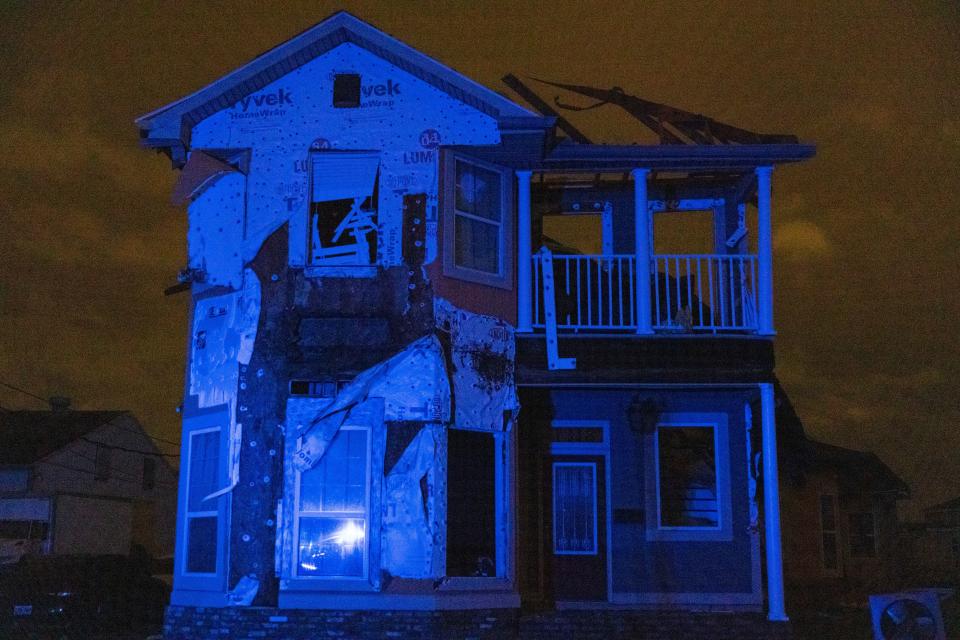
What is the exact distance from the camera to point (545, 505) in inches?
619

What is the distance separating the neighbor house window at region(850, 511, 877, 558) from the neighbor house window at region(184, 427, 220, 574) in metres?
17.0

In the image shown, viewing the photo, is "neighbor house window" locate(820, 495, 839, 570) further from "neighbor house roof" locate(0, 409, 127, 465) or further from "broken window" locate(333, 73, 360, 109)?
"neighbor house roof" locate(0, 409, 127, 465)

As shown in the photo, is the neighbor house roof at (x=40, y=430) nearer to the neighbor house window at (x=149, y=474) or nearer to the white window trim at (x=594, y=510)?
the neighbor house window at (x=149, y=474)

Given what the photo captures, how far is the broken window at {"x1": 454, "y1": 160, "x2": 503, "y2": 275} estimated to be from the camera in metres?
14.3

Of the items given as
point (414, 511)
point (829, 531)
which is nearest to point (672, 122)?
point (414, 511)

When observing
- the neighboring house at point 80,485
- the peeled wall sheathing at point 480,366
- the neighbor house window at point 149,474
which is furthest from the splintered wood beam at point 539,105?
the neighbor house window at point 149,474

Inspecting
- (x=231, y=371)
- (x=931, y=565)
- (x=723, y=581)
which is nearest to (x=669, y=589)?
(x=723, y=581)

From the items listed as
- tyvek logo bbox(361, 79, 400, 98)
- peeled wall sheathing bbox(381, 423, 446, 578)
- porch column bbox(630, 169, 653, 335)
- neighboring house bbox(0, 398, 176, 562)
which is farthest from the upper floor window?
neighboring house bbox(0, 398, 176, 562)

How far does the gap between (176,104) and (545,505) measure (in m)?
7.48

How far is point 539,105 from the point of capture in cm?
1562

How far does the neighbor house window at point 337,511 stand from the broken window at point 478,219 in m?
2.81

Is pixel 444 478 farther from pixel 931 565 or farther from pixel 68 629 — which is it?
pixel 931 565

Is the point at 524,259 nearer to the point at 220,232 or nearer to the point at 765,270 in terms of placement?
the point at 765,270

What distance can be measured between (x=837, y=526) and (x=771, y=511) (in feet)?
37.0
